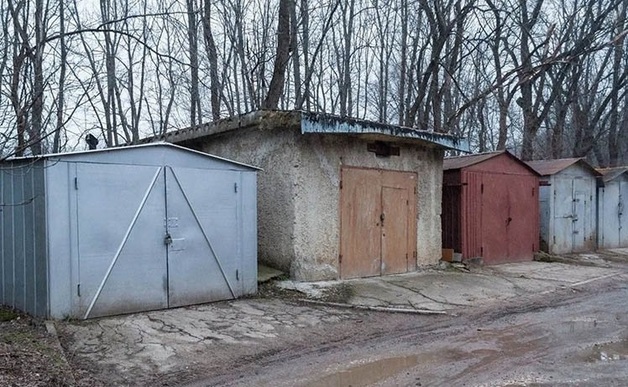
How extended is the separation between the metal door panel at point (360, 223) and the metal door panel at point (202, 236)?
211 cm

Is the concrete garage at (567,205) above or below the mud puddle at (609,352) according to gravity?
above

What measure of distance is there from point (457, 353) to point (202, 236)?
3.66m

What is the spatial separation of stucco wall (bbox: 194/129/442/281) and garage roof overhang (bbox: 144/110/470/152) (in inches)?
11.4

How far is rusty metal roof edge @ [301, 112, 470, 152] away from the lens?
799 cm

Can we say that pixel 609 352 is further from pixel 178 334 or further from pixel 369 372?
pixel 178 334

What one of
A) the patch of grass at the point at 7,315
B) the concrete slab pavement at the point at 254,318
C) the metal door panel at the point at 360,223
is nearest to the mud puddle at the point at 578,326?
the concrete slab pavement at the point at 254,318

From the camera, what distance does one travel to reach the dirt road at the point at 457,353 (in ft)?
15.1

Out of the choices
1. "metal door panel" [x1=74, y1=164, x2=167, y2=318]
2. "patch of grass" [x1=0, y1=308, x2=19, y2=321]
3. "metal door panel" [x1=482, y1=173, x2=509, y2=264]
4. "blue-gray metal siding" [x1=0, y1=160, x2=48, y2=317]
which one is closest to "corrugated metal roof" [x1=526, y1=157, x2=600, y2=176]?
"metal door panel" [x1=482, y1=173, x2=509, y2=264]

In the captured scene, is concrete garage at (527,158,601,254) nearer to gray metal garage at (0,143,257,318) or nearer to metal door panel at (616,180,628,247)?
metal door panel at (616,180,628,247)

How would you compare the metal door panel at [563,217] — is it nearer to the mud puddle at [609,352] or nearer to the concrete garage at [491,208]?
the concrete garage at [491,208]

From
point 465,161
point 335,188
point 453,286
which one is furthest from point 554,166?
point 335,188

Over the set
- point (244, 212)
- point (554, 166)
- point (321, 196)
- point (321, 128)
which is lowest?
point (244, 212)

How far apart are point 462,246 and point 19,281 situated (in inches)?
323

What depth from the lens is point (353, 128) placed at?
27.8 feet
